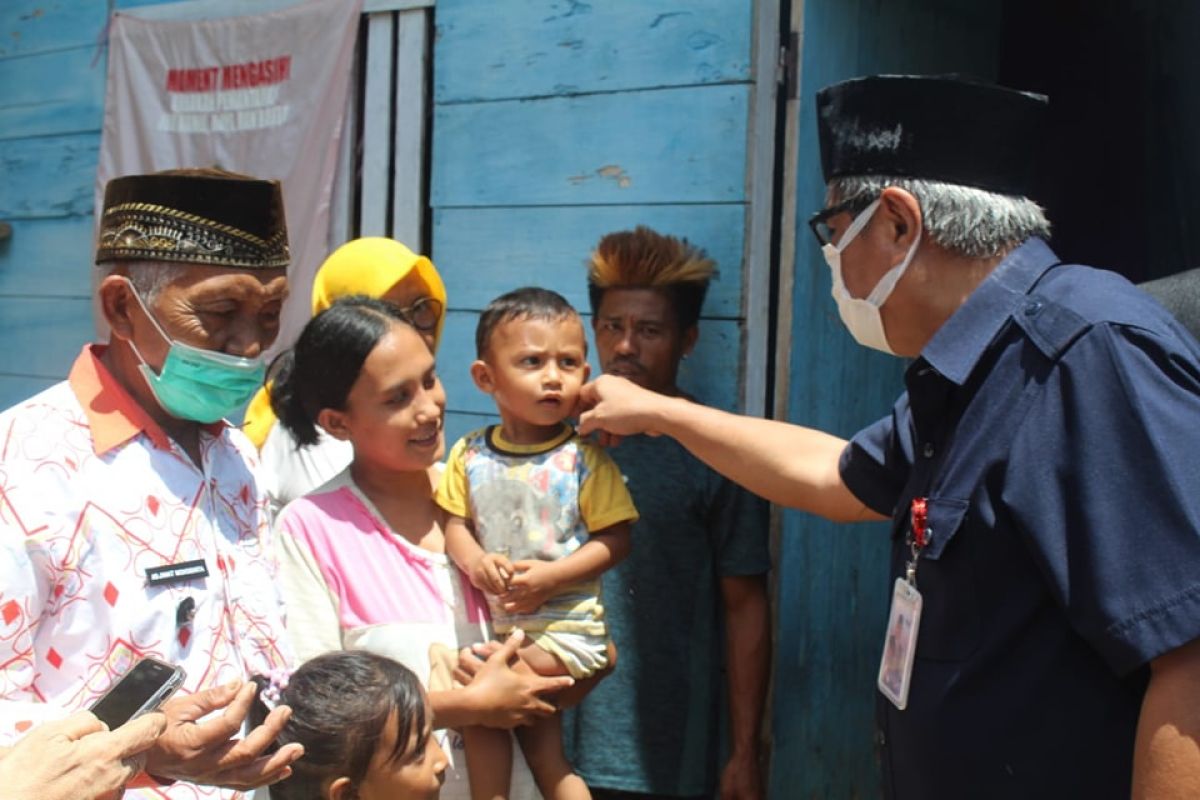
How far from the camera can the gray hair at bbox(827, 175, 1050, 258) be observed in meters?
2.10

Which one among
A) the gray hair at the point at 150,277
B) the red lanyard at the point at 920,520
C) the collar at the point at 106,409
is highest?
the gray hair at the point at 150,277

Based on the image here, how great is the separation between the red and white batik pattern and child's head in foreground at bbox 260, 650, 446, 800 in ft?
0.34

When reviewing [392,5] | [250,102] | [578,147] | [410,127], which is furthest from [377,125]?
[578,147]

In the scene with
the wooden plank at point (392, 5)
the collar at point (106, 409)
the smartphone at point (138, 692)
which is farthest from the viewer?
the wooden plank at point (392, 5)

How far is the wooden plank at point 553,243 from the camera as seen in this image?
3691mm

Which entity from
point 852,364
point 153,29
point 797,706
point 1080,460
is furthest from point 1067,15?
point 1080,460

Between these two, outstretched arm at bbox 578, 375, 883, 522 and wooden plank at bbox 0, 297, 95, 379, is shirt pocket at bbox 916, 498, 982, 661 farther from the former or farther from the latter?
wooden plank at bbox 0, 297, 95, 379

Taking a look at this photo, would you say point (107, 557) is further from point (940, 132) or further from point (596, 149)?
point (596, 149)

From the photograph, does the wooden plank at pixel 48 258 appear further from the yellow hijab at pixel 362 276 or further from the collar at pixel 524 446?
the collar at pixel 524 446

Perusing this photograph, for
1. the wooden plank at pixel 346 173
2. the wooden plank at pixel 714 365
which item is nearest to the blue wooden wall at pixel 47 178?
the wooden plank at pixel 346 173

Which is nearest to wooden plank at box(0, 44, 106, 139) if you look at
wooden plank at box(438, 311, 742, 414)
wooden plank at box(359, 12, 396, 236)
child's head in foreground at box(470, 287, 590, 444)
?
wooden plank at box(359, 12, 396, 236)

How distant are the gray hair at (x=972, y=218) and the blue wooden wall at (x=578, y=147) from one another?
1.54 m

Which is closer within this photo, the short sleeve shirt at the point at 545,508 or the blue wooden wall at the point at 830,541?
the short sleeve shirt at the point at 545,508

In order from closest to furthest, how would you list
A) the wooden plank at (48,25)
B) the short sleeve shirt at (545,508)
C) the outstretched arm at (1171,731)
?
the outstretched arm at (1171,731) < the short sleeve shirt at (545,508) < the wooden plank at (48,25)
